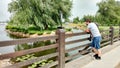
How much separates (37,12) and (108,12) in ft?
144

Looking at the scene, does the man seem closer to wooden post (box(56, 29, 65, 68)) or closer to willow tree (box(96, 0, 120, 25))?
wooden post (box(56, 29, 65, 68))

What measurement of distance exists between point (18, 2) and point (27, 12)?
143 inches

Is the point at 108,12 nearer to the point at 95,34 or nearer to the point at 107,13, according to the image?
the point at 107,13

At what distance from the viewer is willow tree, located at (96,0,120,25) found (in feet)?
253

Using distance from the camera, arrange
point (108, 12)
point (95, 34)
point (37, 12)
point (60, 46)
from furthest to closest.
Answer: point (108, 12), point (37, 12), point (95, 34), point (60, 46)

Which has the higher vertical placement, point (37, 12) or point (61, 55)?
point (37, 12)

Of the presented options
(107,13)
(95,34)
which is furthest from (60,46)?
(107,13)

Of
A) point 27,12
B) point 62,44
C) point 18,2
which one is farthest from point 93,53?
point 18,2

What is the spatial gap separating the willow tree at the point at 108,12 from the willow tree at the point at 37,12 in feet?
122

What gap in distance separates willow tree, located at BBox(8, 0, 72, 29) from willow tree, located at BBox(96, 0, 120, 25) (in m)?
37.2

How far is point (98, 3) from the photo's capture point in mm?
78875

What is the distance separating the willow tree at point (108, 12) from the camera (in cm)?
7725

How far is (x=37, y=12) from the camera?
38562 millimetres


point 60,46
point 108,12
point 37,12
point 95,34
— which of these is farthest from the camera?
point 108,12
